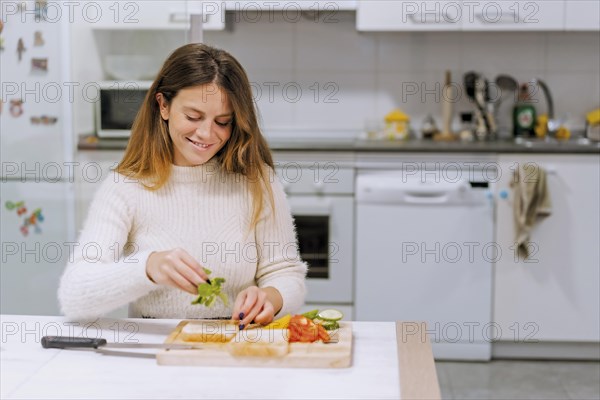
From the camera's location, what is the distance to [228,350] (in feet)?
4.82

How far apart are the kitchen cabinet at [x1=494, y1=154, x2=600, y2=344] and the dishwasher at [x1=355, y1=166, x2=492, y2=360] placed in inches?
2.3

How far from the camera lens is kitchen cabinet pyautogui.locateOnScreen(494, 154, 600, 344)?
11.2ft

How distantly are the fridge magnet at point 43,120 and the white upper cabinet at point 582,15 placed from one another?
2.04 metres

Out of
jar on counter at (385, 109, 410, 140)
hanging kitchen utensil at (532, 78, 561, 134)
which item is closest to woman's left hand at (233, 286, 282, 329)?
jar on counter at (385, 109, 410, 140)

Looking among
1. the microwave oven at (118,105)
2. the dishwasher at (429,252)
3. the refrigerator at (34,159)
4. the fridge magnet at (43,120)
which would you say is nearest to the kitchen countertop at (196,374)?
the refrigerator at (34,159)

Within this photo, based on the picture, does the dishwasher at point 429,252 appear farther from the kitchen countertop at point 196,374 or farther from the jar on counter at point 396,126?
the kitchen countertop at point 196,374

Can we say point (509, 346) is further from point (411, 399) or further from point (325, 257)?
point (411, 399)

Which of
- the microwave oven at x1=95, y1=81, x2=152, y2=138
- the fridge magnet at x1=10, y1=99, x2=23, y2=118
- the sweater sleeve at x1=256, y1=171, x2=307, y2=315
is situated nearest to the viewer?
the sweater sleeve at x1=256, y1=171, x2=307, y2=315

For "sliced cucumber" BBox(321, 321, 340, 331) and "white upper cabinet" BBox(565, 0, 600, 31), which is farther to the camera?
"white upper cabinet" BBox(565, 0, 600, 31)

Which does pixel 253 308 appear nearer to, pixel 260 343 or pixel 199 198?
pixel 260 343

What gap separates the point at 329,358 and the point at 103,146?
1745 millimetres

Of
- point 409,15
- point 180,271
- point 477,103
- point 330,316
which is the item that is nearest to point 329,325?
point 330,316

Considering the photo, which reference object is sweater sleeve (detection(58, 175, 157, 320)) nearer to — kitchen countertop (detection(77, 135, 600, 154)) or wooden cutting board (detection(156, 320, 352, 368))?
wooden cutting board (detection(156, 320, 352, 368))

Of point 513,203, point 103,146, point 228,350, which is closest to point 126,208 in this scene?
point 228,350
